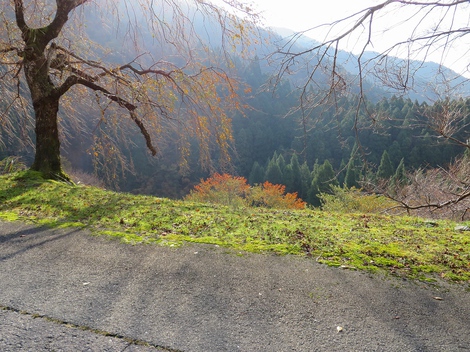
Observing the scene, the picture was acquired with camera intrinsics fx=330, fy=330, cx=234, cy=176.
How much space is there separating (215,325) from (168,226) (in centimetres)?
210

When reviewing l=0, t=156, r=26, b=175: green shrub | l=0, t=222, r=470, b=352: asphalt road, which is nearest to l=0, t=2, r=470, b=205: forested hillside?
l=0, t=156, r=26, b=175: green shrub

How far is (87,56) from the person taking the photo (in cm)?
720

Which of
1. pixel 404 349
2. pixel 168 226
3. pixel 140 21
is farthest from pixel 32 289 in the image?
pixel 140 21

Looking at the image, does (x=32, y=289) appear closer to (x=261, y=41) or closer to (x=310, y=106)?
(x=310, y=106)

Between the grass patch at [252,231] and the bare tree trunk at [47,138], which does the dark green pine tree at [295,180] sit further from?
the grass patch at [252,231]

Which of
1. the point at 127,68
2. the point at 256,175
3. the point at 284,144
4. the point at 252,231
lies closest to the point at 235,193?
the point at 127,68

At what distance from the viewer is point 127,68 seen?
22.2 feet

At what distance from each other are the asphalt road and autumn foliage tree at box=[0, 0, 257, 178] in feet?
12.6

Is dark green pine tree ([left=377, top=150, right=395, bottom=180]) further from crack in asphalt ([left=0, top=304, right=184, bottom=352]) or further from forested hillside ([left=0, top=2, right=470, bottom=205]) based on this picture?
crack in asphalt ([left=0, top=304, right=184, bottom=352])

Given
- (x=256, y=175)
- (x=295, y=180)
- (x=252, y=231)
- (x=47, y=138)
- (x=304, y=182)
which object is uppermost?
(x=47, y=138)

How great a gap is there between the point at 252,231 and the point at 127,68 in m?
4.71

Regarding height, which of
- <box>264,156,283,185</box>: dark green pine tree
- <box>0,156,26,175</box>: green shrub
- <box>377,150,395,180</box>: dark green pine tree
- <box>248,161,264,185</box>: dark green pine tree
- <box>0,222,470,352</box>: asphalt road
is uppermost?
<box>0,222,470,352</box>: asphalt road

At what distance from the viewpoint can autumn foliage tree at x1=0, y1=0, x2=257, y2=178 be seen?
17.9 ft

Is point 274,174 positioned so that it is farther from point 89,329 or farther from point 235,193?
point 89,329
